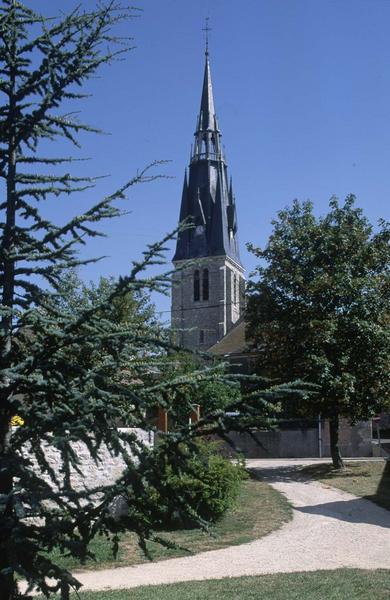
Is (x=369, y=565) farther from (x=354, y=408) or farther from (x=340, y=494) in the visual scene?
(x=354, y=408)

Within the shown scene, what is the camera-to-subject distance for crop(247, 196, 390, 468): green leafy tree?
21.0 metres

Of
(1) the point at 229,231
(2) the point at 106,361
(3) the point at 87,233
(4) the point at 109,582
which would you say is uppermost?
(1) the point at 229,231

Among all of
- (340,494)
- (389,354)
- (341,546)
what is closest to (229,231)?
(389,354)

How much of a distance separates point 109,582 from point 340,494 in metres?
9.70

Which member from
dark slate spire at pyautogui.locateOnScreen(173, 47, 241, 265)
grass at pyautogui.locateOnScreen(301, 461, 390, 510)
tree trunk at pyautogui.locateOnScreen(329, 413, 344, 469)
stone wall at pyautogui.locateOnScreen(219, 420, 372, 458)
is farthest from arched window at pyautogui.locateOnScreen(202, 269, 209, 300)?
tree trunk at pyautogui.locateOnScreen(329, 413, 344, 469)

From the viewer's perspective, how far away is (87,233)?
510 centimetres

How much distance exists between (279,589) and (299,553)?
271cm

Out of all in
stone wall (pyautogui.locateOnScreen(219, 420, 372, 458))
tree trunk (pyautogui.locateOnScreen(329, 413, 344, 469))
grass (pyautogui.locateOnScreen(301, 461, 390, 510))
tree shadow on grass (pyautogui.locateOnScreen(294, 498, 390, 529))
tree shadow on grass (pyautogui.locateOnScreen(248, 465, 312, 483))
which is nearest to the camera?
tree shadow on grass (pyautogui.locateOnScreen(294, 498, 390, 529))

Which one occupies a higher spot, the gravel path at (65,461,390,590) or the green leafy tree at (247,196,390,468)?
the green leafy tree at (247,196,390,468)

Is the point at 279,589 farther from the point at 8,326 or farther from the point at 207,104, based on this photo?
the point at 207,104

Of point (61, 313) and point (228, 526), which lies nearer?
point (61, 313)

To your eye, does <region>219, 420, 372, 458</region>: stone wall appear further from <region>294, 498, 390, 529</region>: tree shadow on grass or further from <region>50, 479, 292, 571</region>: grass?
<region>294, 498, 390, 529</region>: tree shadow on grass

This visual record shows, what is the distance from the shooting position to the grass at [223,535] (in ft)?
34.5

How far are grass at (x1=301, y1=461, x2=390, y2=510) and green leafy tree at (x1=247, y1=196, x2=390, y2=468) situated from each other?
33.5 inches
